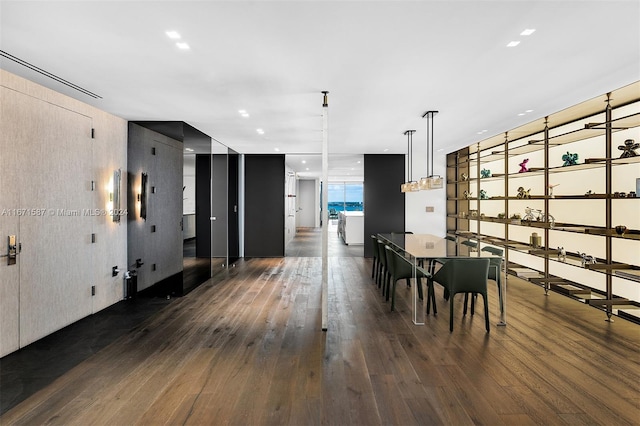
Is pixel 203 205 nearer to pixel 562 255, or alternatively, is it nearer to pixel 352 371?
pixel 352 371

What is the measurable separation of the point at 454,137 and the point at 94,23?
5521 millimetres

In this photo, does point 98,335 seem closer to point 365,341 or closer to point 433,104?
point 365,341

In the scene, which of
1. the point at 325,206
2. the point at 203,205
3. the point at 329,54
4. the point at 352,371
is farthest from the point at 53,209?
the point at 352,371

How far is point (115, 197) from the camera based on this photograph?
4539 millimetres

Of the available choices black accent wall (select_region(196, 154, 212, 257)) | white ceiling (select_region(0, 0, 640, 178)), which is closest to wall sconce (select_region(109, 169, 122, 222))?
white ceiling (select_region(0, 0, 640, 178))

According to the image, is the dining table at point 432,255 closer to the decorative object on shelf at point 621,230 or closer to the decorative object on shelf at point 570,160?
the decorative object on shelf at point 621,230

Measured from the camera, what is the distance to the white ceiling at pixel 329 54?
2162 mm

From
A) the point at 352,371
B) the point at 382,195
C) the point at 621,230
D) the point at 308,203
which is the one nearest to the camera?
the point at 352,371

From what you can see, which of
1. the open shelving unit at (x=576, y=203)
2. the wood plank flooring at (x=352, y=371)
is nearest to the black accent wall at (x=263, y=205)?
the wood plank flooring at (x=352, y=371)

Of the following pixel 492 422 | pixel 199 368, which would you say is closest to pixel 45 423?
pixel 199 368

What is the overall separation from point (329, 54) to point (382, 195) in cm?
573

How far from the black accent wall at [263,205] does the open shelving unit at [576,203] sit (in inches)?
174

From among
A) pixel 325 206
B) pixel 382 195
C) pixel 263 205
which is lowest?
pixel 325 206

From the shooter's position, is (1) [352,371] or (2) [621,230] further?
(2) [621,230]
